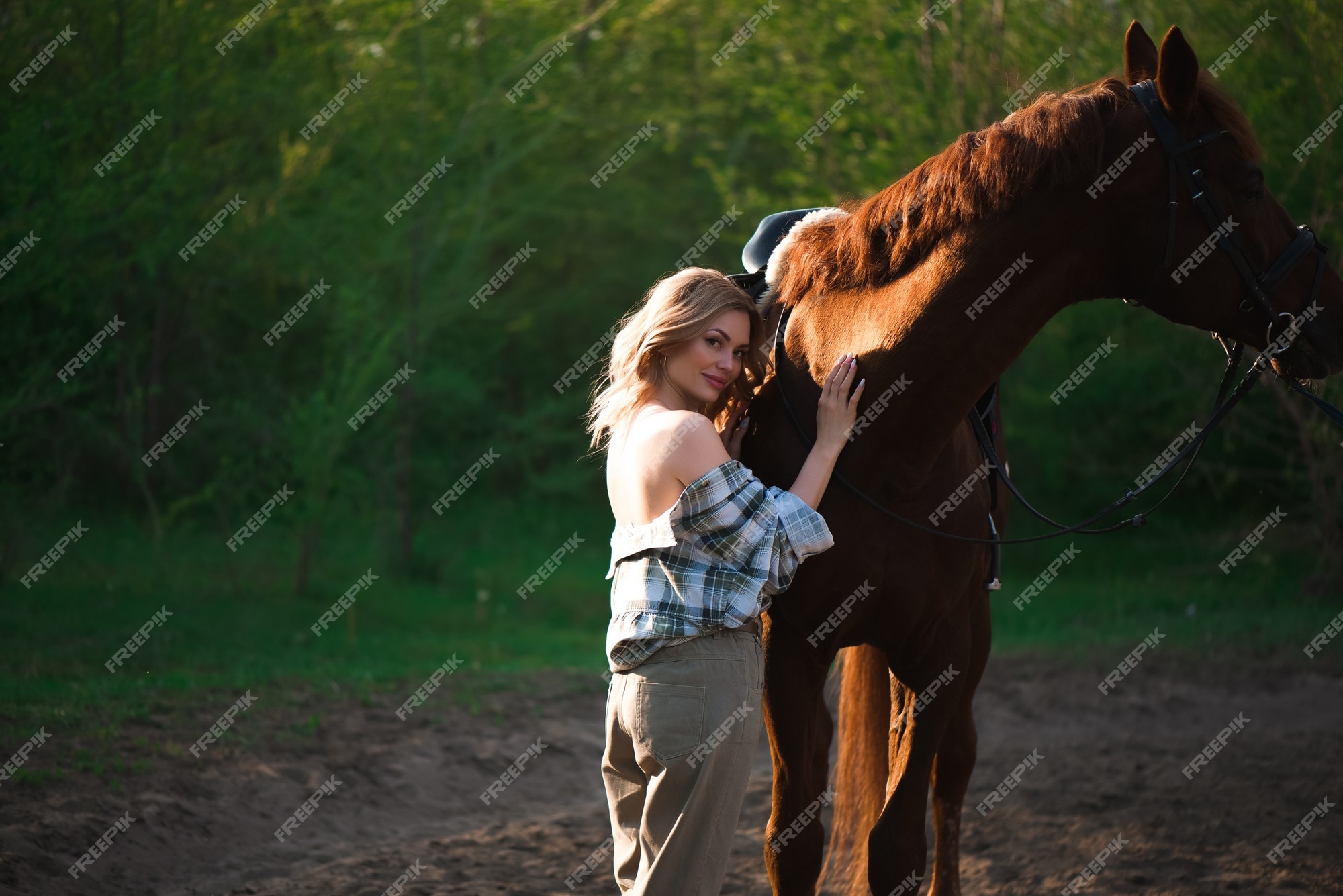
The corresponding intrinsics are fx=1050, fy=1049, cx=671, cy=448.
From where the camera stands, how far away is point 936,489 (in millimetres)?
2713

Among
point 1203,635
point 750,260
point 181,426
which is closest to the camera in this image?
point 750,260

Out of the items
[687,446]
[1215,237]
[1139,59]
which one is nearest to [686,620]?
[687,446]

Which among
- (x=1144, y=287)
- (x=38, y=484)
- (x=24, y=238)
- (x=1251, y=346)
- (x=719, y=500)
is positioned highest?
(x=24, y=238)

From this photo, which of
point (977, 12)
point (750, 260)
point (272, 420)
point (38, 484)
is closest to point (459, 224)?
point (272, 420)

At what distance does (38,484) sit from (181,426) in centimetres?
104

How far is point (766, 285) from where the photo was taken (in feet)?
10.1

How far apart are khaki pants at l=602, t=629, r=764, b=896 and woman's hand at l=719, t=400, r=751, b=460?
0.53m

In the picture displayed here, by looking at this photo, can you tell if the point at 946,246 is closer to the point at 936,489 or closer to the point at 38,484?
the point at 936,489

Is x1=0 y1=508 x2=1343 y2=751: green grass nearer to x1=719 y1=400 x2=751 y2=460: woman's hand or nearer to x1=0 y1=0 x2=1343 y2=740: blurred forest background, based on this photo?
x1=0 y1=0 x2=1343 y2=740: blurred forest background

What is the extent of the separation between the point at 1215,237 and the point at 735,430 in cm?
118

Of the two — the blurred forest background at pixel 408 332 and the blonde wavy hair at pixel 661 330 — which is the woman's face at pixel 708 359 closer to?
the blonde wavy hair at pixel 661 330

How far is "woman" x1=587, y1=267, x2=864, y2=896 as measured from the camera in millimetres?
2203

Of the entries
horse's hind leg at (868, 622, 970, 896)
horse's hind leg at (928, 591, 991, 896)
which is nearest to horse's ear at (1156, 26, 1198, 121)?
horse's hind leg at (868, 622, 970, 896)

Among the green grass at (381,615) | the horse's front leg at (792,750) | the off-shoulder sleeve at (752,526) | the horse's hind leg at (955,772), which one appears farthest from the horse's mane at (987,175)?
the green grass at (381,615)
